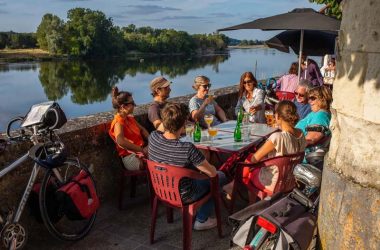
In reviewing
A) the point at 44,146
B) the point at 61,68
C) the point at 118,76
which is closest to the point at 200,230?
the point at 44,146

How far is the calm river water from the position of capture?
171 feet

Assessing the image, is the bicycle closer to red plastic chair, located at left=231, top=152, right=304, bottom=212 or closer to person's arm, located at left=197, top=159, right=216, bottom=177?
person's arm, located at left=197, top=159, right=216, bottom=177

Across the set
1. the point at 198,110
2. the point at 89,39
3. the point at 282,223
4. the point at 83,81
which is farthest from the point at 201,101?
the point at 89,39

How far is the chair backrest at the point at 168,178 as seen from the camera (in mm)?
3000

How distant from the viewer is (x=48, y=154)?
3.19 meters

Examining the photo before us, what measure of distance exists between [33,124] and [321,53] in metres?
5.98

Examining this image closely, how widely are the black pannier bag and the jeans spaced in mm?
784

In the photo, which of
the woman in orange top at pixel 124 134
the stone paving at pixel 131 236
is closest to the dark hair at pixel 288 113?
the stone paving at pixel 131 236

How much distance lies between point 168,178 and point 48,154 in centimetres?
100

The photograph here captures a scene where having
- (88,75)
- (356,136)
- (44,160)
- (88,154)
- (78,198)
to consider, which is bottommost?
(88,75)

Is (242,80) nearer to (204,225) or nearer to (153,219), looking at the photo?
(204,225)

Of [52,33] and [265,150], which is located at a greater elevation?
[52,33]

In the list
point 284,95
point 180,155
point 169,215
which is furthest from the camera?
point 284,95

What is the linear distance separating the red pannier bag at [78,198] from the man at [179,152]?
621 mm
